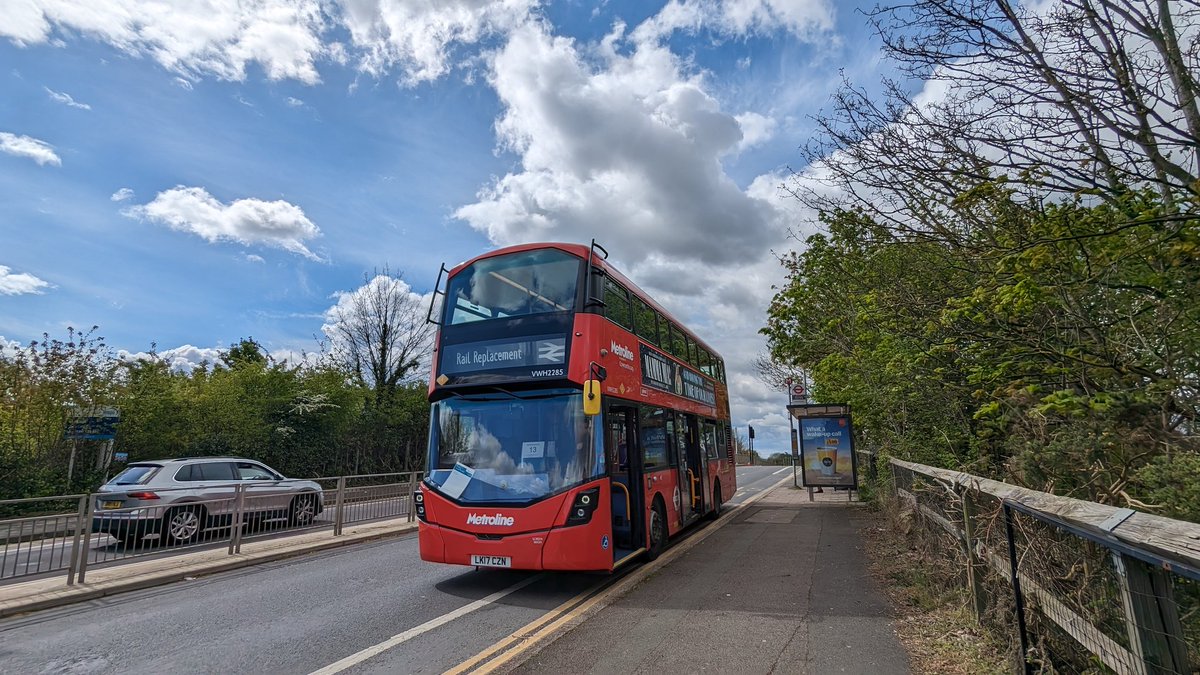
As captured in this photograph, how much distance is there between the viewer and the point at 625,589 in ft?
24.3

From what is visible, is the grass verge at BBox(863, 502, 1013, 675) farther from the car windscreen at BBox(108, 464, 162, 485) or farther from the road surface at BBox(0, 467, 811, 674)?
the car windscreen at BBox(108, 464, 162, 485)

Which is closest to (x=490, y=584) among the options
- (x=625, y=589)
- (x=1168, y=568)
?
(x=625, y=589)

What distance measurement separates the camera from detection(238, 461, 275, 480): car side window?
41.1 ft

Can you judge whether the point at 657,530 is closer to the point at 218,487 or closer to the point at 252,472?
the point at 218,487

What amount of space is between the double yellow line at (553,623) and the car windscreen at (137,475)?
870 centimetres

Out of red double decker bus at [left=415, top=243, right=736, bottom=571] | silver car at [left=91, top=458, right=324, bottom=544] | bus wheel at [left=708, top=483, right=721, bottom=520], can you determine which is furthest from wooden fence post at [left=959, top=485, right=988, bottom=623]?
silver car at [left=91, top=458, right=324, bottom=544]

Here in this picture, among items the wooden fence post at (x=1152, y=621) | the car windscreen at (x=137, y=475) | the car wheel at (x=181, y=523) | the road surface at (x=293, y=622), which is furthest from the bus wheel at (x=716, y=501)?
the wooden fence post at (x=1152, y=621)

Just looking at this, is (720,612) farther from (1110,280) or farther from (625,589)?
(1110,280)

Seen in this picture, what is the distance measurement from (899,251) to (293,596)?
9483mm

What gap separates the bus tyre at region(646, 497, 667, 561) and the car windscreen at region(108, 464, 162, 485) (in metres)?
9.06

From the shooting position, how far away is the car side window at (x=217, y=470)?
38.3ft

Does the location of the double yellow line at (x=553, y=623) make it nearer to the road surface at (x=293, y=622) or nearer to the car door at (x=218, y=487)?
the road surface at (x=293, y=622)

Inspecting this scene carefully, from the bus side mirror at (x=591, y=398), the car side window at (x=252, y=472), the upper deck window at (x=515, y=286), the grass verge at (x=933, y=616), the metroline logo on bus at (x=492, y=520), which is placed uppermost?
the upper deck window at (x=515, y=286)

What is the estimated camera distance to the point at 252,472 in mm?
Answer: 12781
